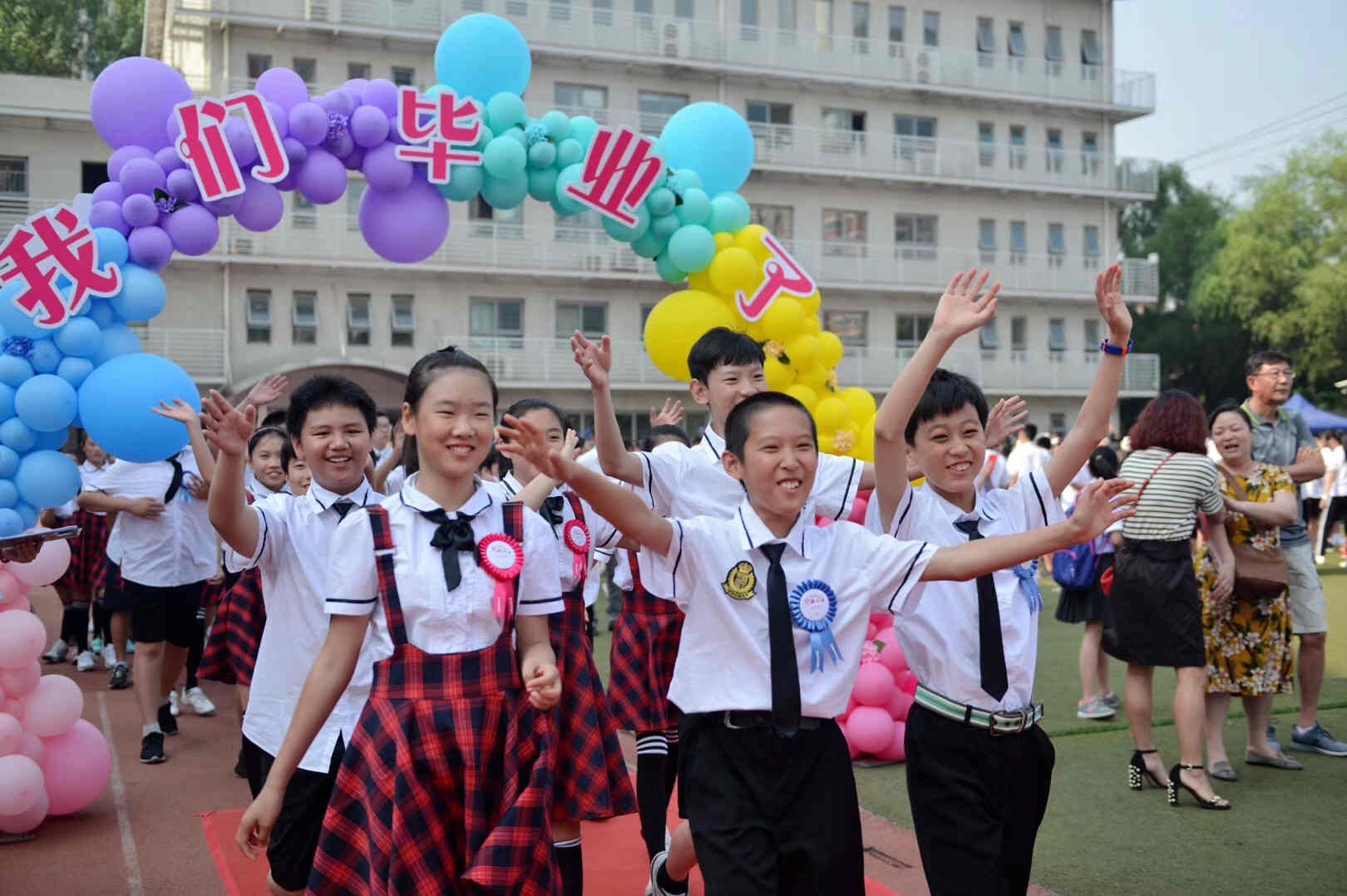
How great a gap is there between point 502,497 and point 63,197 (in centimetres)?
2457

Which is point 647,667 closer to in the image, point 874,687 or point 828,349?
point 874,687

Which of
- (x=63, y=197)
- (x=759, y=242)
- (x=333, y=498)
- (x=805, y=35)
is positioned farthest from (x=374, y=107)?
(x=805, y=35)

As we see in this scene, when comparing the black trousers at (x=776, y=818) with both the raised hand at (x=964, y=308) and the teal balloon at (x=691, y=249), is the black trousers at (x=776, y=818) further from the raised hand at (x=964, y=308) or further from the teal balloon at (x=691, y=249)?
the teal balloon at (x=691, y=249)

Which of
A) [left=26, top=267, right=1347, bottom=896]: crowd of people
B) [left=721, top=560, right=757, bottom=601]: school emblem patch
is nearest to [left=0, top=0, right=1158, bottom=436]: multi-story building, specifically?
[left=26, top=267, right=1347, bottom=896]: crowd of people

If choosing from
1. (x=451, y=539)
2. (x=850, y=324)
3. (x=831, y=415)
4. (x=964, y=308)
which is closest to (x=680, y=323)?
(x=831, y=415)

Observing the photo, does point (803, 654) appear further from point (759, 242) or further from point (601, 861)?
point (759, 242)

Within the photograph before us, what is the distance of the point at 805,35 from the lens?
3123 centimetres

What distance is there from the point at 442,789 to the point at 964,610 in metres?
1.51

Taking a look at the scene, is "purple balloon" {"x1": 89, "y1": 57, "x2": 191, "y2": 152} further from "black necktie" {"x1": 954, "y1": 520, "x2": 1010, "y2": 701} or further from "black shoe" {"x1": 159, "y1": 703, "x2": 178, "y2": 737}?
"black necktie" {"x1": 954, "y1": 520, "x2": 1010, "y2": 701}

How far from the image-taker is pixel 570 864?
12.5ft

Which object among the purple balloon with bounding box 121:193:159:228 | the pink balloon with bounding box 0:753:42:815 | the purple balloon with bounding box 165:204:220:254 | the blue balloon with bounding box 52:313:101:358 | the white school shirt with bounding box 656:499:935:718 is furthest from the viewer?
the purple balloon with bounding box 165:204:220:254

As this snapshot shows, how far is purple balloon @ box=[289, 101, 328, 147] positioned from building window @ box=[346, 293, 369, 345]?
20.6 m

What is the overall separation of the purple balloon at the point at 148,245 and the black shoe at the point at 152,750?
265 centimetres

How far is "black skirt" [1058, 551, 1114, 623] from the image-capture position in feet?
26.5
